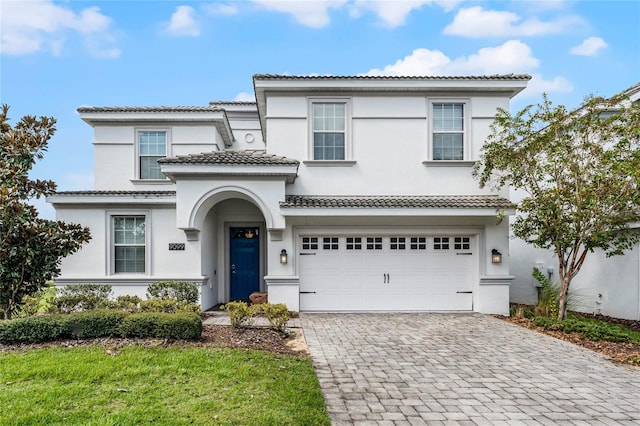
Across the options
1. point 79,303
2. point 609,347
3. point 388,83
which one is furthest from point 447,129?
point 79,303

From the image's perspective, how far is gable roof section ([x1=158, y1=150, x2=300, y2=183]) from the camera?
10523 millimetres

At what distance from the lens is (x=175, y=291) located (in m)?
10.8

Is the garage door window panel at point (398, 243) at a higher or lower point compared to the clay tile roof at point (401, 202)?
lower

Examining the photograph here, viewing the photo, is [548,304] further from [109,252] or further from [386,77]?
A: [109,252]

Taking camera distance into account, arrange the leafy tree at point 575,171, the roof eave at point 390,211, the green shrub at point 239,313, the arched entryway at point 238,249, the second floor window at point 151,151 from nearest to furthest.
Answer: the green shrub at point 239,313, the leafy tree at point 575,171, the roof eave at point 390,211, the arched entryway at point 238,249, the second floor window at point 151,151

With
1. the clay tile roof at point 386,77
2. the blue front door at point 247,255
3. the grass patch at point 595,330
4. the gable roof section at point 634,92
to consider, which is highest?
the clay tile roof at point 386,77

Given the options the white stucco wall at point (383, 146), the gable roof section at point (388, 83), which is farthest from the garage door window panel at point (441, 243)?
the gable roof section at point (388, 83)

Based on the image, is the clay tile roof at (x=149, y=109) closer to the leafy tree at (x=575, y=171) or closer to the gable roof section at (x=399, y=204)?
the gable roof section at (x=399, y=204)

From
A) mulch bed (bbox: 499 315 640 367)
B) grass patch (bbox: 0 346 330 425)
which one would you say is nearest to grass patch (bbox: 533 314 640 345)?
mulch bed (bbox: 499 315 640 367)

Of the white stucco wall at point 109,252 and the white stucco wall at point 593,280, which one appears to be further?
the white stucco wall at point 109,252

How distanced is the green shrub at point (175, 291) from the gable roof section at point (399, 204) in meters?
3.43

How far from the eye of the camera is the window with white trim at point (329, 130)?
11.9m

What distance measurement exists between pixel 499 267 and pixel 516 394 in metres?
6.71

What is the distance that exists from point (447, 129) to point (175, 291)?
932 cm
